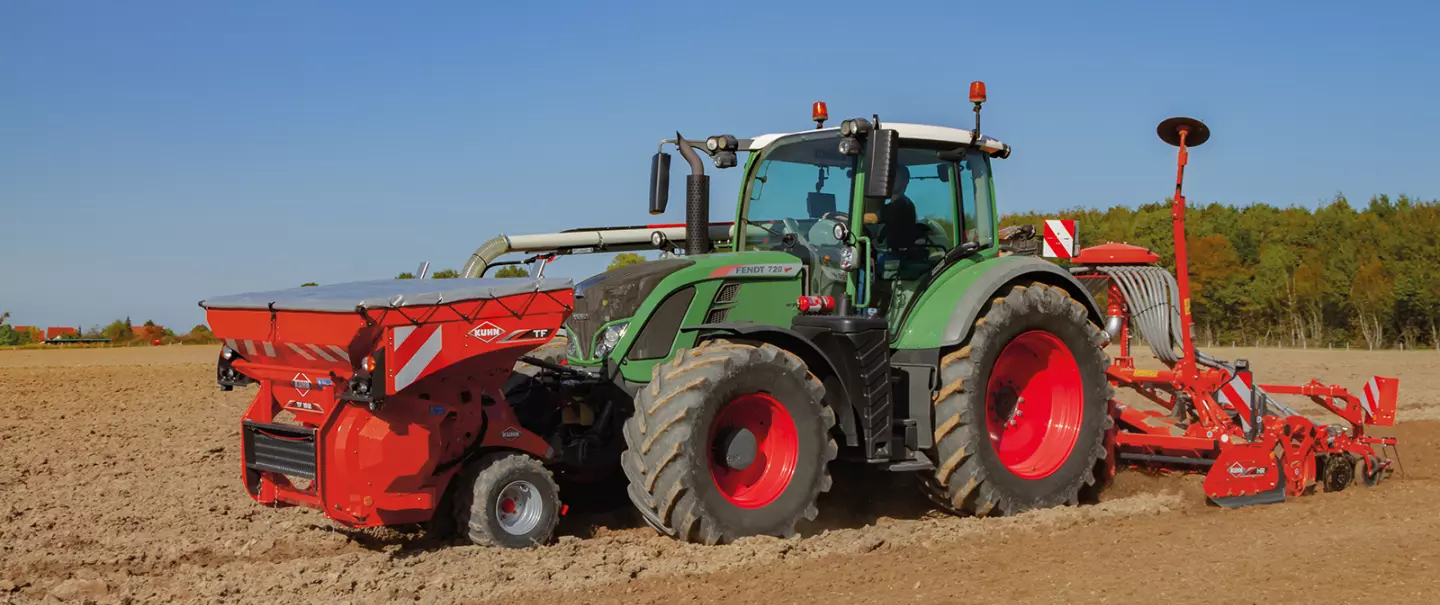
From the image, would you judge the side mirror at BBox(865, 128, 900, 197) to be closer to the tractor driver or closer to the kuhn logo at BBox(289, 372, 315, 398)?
the tractor driver

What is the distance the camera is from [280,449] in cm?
623

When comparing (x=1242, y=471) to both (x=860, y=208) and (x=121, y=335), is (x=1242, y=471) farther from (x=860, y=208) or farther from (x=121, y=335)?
(x=121, y=335)

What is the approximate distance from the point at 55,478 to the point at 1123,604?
757cm

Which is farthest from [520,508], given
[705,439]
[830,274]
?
[830,274]

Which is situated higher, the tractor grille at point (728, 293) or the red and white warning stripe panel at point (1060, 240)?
the red and white warning stripe panel at point (1060, 240)

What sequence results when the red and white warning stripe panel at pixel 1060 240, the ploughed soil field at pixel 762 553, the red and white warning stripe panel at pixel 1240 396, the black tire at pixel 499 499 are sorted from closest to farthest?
the ploughed soil field at pixel 762 553
the black tire at pixel 499 499
the red and white warning stripe panel at pixel 1240 396
the red and white warning stripe panel at pixel 1060 240

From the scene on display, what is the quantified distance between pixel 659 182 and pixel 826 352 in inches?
65.8

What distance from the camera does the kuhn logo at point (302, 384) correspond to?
6277mm

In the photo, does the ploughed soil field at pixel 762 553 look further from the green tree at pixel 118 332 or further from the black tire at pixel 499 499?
the green tree at pixel 118 332

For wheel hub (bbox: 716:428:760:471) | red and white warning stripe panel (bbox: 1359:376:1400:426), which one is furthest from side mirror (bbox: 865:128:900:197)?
red and white warning stripe panel (bbox: 1359:376:1400:426)

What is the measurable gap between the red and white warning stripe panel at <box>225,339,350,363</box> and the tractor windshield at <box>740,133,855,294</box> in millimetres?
2745

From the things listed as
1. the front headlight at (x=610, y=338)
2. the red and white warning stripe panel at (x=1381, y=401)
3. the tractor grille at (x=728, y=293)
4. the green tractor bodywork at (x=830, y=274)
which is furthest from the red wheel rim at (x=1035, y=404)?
the front headlight at (x=610, y=338)

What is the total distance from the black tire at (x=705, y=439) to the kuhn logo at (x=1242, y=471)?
9.75 ft

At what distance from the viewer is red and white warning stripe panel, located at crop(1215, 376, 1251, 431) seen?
862cm
